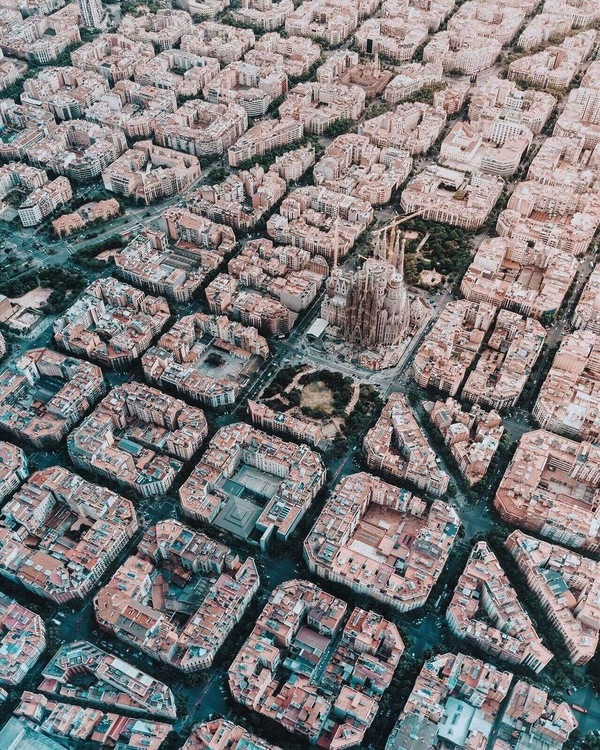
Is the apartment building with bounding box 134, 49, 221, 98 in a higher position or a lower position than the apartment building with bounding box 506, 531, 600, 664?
higher

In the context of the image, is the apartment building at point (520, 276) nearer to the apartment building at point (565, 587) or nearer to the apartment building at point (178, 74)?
the apartment building at point (565, 587)

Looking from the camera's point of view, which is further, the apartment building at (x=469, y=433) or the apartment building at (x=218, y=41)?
the apartment building at (x=218, y=41)

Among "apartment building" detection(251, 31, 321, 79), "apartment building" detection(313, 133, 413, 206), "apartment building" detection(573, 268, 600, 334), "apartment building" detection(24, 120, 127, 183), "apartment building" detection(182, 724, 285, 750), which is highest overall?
"apartment building" detection(251, 31, 321, 79)

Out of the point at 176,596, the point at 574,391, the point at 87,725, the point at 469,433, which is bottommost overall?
the point at 87,725

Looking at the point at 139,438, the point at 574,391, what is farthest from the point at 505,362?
the point at 139,438

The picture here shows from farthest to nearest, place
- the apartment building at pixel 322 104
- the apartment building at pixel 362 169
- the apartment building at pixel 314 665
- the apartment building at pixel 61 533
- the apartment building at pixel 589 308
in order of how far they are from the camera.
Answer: the apartment building at pixel 322 104
the apartment building at pixel 362 169
the apartment building at pixel 589 308
the apartment building at pixel 61 533
the apartment building at pixel 314 665

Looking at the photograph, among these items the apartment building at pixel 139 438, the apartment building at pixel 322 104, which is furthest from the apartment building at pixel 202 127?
the apartment building at pixel 139 438

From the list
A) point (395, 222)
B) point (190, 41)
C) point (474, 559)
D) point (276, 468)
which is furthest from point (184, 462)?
point (190, 41)

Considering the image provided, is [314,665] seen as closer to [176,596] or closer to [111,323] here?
[176,596]

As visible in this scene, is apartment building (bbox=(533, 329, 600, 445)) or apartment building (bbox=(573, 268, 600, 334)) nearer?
apartment building (bbox=(533, 329, 600, 445))

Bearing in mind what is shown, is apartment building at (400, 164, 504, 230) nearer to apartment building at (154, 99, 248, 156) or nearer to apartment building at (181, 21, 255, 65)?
apartment building at (154, 99, 248, 156)

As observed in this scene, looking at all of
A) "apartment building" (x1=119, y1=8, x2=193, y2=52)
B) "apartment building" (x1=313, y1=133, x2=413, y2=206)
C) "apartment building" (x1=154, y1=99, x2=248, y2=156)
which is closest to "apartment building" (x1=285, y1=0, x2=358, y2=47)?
"apartment building" (x1=119, y1=8, x2=193, y2=52)

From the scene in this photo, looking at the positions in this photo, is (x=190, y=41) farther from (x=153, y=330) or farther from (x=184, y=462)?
(x=184, y=462)
